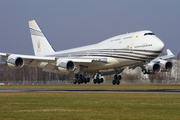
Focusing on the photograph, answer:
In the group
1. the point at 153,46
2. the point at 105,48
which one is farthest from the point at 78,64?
the point at 153,46

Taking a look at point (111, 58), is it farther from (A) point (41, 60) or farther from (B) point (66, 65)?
(A) point (41, 60)

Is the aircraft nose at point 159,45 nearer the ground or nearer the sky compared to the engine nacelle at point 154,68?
nearer the sky

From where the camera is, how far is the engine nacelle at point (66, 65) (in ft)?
132

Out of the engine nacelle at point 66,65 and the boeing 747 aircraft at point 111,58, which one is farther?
the engine nacelle at point 66,65

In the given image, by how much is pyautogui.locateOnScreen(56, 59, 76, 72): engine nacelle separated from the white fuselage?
151 inches

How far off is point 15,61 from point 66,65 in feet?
22.5

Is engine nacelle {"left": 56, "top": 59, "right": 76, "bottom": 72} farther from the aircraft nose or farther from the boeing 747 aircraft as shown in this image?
the aircraft nose

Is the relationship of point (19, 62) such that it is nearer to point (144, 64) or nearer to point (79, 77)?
point (79, 77)

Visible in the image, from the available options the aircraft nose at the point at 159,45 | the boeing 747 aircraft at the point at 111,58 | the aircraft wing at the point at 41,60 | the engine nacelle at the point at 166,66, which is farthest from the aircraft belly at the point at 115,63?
the engine nacelle at the point at 166,66

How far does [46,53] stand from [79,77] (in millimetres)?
14227

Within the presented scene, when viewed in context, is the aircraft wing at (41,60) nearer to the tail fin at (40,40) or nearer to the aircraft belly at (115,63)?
the aircraft belly at (115,63)

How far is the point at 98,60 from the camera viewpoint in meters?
41.8

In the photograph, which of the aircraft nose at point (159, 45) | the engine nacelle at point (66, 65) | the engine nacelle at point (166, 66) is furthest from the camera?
the engine nacelle at point (166, 66)

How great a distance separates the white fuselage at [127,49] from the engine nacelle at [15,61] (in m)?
10.3
